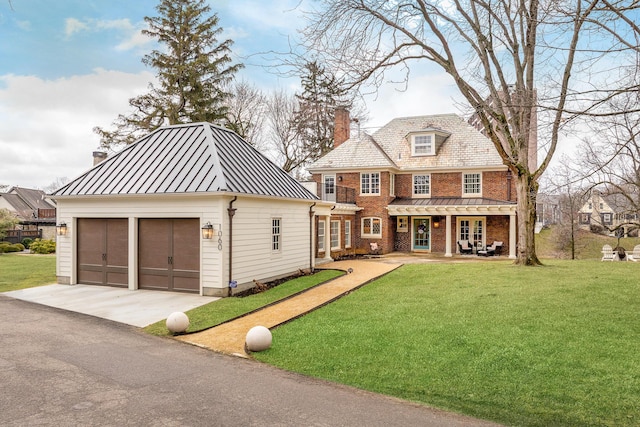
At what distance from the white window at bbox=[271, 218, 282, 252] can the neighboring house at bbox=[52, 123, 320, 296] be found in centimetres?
4

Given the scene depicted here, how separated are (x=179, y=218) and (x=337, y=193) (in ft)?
42.3

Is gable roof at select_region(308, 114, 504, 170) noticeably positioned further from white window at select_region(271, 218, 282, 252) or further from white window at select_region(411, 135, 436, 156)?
white window at select_region(271, 218, 282, 252)

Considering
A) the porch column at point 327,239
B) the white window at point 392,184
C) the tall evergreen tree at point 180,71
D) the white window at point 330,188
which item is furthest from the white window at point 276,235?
the tall evergreen tree at point 180,71

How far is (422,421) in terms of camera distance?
4.94 metres

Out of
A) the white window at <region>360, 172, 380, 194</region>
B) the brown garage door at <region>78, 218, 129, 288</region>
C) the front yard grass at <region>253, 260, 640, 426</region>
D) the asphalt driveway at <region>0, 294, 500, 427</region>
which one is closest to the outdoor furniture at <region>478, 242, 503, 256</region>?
the white window at <region>360, 172, 380, 194</region>

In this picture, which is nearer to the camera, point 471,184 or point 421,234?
point 471,184

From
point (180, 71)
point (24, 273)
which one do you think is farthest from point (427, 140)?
point (24, 273)

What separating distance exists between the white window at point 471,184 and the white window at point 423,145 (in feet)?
7.85

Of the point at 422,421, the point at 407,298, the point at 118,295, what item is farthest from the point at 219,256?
the point at 422,421

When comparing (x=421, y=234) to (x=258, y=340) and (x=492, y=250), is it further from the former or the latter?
(x=258, y=340)

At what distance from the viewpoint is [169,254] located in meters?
13.1

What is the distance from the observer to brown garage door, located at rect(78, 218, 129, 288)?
13.8 metres

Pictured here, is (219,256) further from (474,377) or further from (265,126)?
(265,126)

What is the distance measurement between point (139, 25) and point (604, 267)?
95.6 ft
